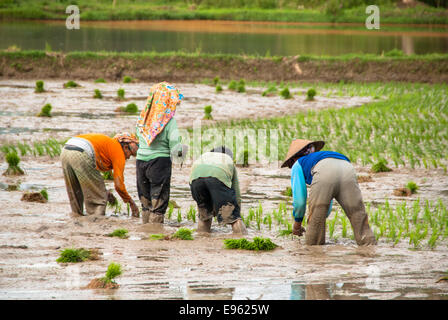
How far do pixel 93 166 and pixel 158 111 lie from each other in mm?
914

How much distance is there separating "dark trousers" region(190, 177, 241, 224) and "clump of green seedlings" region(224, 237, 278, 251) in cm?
60

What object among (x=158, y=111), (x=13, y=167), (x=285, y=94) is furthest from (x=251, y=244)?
(x=285, y=94)

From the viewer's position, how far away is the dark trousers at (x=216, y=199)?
243 inches

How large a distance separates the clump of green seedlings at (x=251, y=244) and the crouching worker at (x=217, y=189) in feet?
2.01

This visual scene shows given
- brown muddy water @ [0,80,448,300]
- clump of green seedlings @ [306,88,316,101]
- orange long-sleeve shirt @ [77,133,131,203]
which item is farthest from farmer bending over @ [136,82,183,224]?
clump of green seedlings @ [306,88,316,101]

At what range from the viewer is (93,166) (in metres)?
6.67

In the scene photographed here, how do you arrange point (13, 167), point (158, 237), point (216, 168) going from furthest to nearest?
point (13, 167) → point (216, 168) → point (158, 237)

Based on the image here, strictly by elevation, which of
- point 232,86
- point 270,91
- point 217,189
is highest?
point 217,189

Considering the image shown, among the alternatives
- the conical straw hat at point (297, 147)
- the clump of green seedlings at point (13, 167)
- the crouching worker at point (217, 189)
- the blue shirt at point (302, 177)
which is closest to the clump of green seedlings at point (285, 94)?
the clump of green seedlings at point (13, 167)

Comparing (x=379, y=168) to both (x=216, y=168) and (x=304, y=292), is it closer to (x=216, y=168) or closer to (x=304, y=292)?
(x=216, y=168)

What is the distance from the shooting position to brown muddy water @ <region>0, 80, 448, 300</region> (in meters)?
4.40

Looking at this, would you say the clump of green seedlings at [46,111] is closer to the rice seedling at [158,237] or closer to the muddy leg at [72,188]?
the muddy leg at [72,188]

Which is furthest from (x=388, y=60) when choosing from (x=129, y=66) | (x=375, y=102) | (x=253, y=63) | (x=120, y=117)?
(x=120, y=117)

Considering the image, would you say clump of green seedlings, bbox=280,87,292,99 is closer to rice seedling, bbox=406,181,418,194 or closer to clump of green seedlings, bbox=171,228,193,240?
rice seedling, bbox=406,181,418,194
